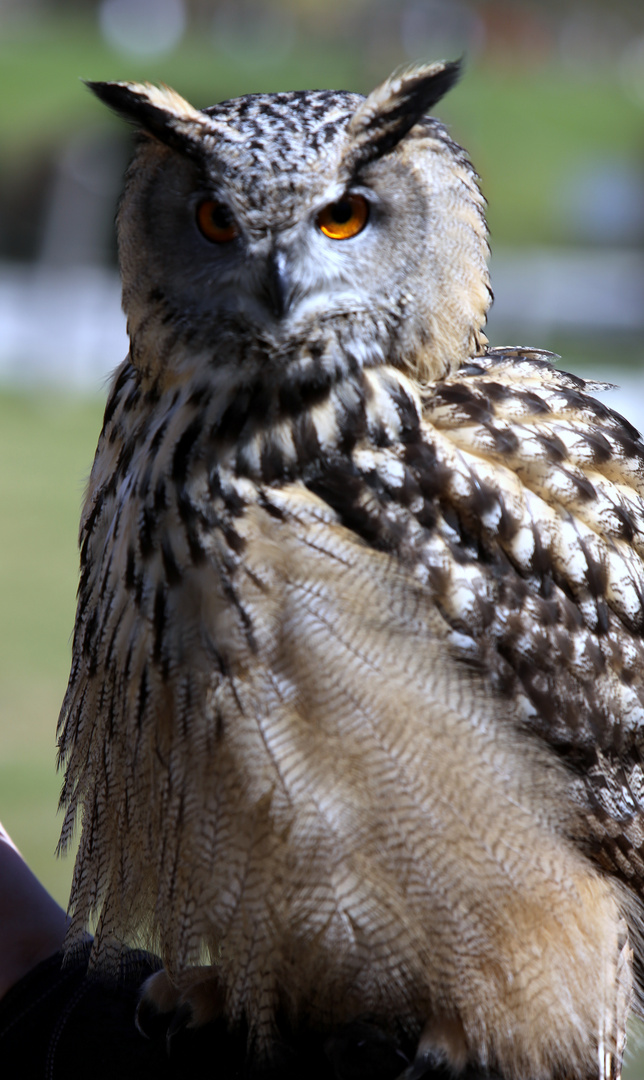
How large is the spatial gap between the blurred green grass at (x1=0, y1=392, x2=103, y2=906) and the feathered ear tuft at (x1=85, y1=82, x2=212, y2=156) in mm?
708

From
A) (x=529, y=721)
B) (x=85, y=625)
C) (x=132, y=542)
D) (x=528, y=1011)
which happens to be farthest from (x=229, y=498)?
(x=528, y=1011)

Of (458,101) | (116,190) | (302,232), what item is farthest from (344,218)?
(458,101)

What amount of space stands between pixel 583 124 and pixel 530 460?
90.0 feet

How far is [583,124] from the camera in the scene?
26953mm

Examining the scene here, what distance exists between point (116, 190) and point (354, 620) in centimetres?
658

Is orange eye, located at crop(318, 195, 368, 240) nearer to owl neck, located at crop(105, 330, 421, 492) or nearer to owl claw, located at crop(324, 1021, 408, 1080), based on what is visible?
owl neck, located at crop(105, 330, 421, 492)

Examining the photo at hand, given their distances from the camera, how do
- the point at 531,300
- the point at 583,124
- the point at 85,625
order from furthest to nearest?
the point at 583,124, the point at 531,300, the point at 85,625

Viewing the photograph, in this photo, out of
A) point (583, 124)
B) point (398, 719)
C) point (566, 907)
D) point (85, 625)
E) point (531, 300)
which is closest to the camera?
point (398, 719)

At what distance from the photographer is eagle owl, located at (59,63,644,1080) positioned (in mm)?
1579

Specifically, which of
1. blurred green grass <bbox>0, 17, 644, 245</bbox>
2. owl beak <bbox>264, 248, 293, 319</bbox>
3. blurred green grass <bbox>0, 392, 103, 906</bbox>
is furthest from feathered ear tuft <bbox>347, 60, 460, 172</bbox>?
blurred green grass <bbox>0, 17, 644, 245</bbox>

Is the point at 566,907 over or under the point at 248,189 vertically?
under

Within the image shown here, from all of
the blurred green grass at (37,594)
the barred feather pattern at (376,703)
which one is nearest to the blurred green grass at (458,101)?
the blurred green grass at (37,594)

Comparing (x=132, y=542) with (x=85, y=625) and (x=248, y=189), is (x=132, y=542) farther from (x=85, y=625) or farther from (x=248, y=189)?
(x=248, y=189)

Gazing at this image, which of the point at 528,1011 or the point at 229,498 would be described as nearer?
the point at 229,498
